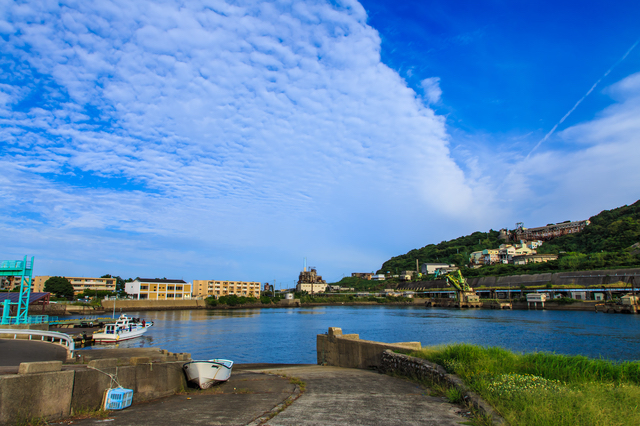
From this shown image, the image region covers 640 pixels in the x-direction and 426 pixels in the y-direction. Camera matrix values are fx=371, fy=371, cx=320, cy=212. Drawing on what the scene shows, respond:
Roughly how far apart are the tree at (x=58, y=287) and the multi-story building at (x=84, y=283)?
1233 centimetres

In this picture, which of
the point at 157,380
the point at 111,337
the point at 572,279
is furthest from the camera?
the point at 572,279

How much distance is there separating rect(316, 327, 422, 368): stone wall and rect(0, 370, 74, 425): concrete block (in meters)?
11.4

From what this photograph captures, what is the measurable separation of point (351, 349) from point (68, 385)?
12.9m

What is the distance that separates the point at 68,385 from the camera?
787cm

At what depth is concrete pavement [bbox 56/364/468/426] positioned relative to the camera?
7895 millimetres

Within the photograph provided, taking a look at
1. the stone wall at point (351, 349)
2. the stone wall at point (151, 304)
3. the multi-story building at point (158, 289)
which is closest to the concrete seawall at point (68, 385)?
the stone wall at point (351, 349)

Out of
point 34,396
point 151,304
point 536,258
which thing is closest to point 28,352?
point 34,396

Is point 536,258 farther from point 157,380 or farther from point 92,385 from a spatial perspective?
point 92,385

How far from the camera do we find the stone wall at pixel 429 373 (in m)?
7.56

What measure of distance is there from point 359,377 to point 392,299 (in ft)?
514

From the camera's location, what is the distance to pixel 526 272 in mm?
129125

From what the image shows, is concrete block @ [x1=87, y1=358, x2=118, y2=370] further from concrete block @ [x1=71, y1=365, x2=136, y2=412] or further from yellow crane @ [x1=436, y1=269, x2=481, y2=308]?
yellow crane @ [x1=436, y1=269, x2=481, y2=308]

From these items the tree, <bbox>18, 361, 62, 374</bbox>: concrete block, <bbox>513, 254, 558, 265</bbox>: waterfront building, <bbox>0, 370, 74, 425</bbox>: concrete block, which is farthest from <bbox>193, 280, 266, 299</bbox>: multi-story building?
<bbox>0, 370, 74, 425</bbox>: concrete block

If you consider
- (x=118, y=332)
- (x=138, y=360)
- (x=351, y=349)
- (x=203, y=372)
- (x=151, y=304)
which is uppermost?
(x=138, y=360)
